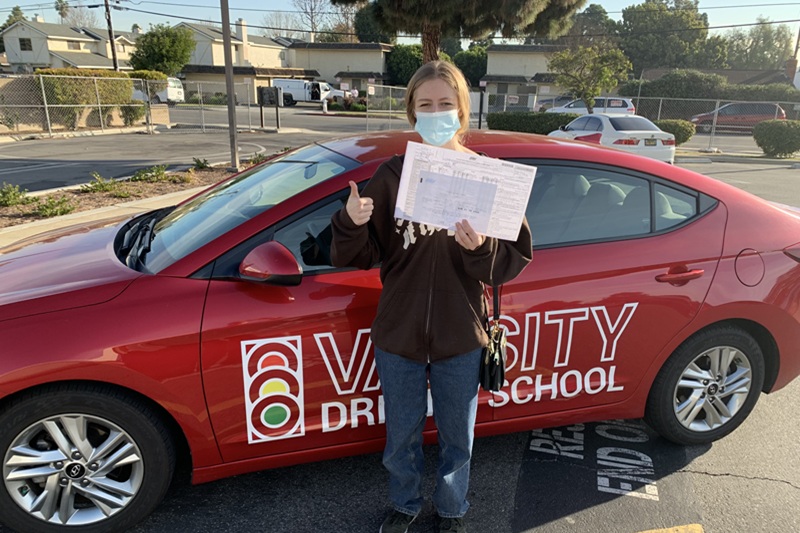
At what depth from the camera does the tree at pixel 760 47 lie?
2980 inches

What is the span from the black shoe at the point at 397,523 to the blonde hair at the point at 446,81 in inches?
60.4

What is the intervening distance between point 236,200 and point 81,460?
1.34 m

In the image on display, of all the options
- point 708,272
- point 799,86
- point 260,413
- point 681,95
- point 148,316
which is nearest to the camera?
point 148,316

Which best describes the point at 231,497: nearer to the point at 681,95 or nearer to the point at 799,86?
the point at 681,95

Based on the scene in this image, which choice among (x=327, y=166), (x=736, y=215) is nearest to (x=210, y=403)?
(x=327, y=166)

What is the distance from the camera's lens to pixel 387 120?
1966cm

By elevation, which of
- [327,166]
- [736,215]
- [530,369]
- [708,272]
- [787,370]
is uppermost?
[327,166]

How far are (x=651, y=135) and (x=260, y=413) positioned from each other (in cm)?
1330

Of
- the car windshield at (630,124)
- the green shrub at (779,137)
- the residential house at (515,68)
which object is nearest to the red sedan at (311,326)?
the car windshield at (630,124)

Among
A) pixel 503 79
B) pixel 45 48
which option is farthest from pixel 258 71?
pixel 503 79

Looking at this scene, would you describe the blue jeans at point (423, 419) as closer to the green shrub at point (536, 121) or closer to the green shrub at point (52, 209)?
the green shrub at point (52, 209)

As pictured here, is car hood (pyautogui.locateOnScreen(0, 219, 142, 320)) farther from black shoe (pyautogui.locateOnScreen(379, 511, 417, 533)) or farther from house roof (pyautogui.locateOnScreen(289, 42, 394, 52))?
house roof (pyautogui.locateOnScreen(289, 42, 394, 52))

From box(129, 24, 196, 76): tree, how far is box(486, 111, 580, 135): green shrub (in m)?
29.2

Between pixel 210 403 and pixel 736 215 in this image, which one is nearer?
pixel 210 403
